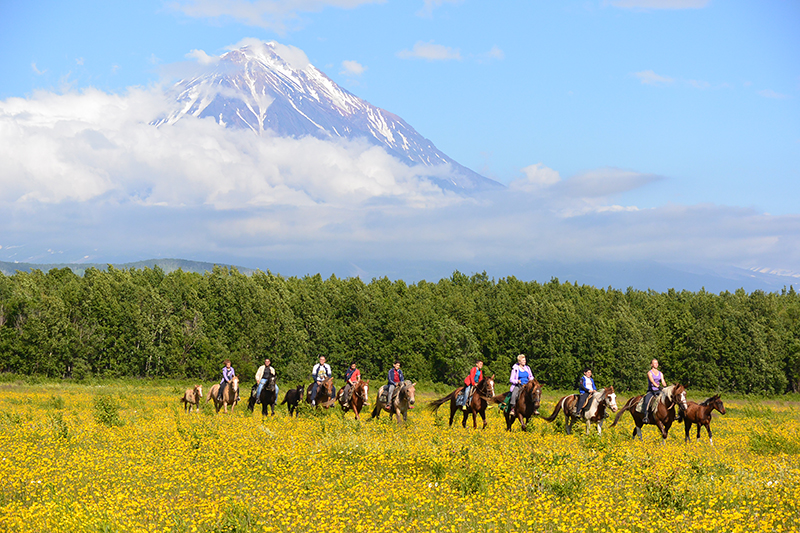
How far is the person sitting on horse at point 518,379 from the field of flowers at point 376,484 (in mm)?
3494

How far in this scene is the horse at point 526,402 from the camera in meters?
20.3

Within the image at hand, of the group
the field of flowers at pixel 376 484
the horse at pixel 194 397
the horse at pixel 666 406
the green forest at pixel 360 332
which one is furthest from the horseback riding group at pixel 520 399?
the green forest at pixel 360 332

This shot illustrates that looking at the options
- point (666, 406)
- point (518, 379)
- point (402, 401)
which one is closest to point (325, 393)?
point (402, 401)

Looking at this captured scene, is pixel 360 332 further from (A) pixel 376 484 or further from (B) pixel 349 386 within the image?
(A) pixel 376 484

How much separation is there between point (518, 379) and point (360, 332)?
2142 inches

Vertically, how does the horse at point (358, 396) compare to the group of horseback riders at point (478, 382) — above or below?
below

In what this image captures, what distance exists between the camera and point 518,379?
21.7m

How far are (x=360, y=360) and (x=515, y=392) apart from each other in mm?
55576

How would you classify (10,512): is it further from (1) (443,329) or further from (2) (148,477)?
(1) (443,329)

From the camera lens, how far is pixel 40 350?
62969mm

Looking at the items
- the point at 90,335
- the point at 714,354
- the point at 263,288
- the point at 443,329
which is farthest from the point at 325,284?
the point at 714,354

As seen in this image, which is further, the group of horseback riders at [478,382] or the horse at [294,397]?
the horse at [294,397]

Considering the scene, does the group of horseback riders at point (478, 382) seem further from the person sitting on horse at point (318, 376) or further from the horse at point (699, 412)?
the horse at point (699, 412)

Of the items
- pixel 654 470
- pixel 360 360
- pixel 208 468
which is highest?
pixel 654 470
